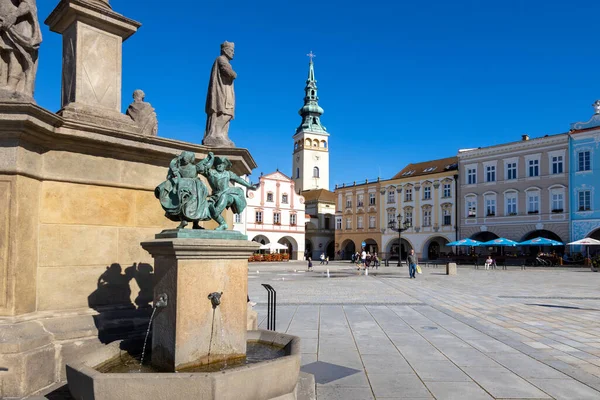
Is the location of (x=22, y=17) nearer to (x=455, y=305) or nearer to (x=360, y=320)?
(x=360, y=320)

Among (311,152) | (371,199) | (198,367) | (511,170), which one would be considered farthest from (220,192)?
(311,152)

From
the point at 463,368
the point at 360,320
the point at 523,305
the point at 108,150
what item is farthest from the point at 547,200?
the point at 108,150

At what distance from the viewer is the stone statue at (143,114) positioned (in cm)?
704

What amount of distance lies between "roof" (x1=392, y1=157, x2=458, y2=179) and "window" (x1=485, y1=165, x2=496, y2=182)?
423 cm

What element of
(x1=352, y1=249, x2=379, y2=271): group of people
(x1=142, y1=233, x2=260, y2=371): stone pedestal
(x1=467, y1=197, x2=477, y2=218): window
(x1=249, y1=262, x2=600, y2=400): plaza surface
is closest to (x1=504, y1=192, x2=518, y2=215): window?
(x1=467, y1=197, x2=477, y2=218): window

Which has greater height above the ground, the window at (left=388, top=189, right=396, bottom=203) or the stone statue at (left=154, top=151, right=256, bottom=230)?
the window at (left=388, top=189, right=396, bottom=203)

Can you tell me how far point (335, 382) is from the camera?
5.59 meters

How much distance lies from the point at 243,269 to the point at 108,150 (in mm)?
2377

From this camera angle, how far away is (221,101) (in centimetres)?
724

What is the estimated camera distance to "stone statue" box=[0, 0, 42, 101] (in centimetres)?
502

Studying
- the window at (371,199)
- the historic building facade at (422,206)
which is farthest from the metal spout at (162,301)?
the window at (371,199)

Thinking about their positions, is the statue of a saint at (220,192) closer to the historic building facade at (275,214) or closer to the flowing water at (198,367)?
the flowing water at (198,367)

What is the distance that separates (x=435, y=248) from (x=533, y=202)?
43.9 feet

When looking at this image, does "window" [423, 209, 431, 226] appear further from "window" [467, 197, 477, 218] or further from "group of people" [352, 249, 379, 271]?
"group of people" [352, 249, 379, 271]
